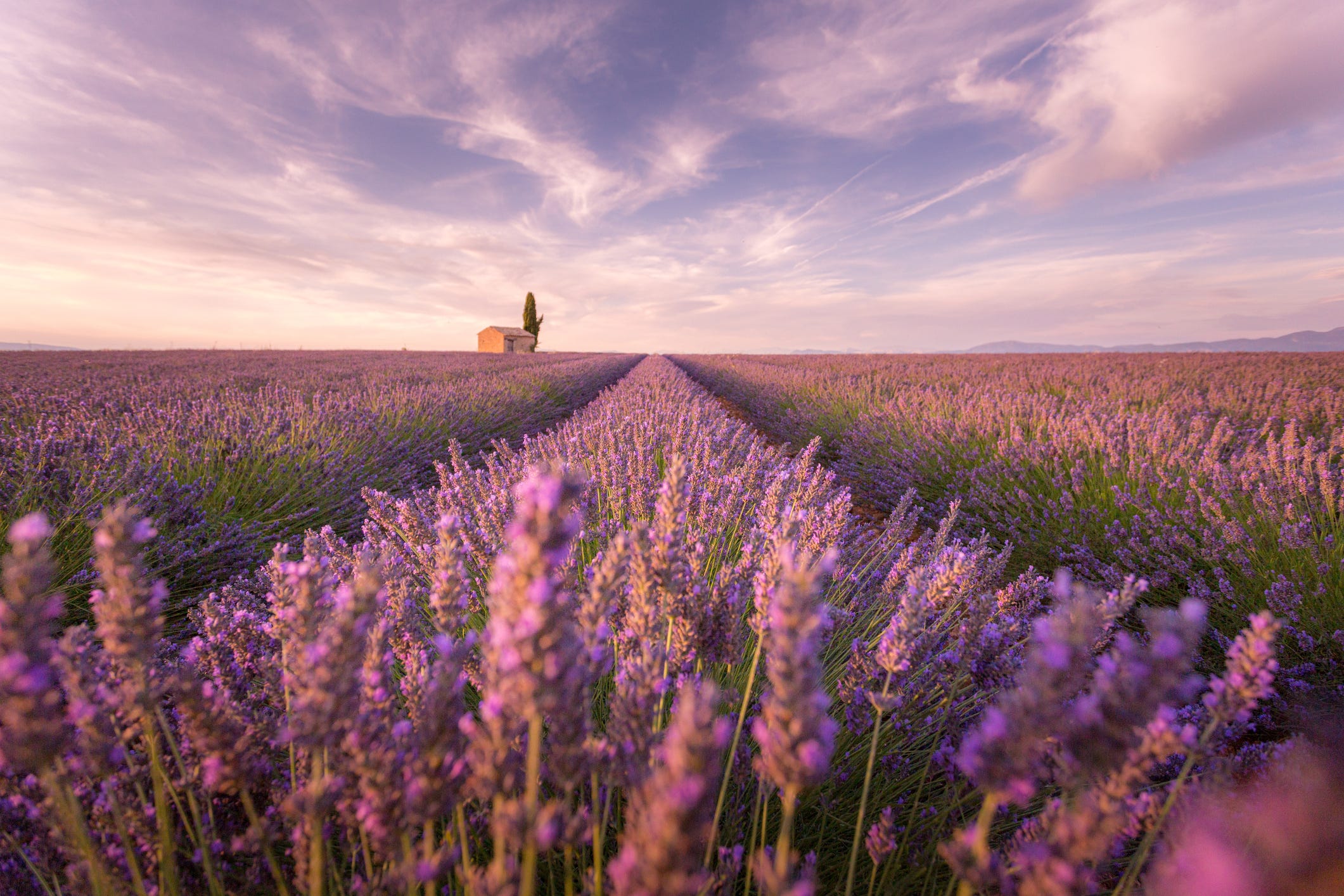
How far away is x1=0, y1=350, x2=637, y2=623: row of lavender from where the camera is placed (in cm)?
272

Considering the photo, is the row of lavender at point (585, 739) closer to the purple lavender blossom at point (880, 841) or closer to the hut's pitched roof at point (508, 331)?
the purple lavender blossom at point (880, 841)

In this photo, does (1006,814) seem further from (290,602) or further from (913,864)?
(290,602)

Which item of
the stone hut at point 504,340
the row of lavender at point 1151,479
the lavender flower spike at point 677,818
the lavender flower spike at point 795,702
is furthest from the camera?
the stone hut at point 504,340

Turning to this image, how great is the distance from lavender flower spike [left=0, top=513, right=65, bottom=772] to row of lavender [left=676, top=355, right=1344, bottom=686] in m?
3.63

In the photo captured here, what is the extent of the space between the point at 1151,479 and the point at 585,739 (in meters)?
4.27

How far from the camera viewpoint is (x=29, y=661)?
0.56 meters

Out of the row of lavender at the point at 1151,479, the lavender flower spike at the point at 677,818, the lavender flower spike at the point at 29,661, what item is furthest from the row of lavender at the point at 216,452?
the row of lavender at the point at 1151,479

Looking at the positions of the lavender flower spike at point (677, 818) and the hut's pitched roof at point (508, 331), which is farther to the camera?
the hut's pitched roof at point (508, 331)

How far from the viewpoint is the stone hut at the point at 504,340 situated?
139ft

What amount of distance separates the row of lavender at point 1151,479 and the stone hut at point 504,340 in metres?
38.7

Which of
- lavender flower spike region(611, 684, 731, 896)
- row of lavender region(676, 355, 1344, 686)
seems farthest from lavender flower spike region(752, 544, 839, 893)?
row of lavender region(676, 355, 1344, 686)

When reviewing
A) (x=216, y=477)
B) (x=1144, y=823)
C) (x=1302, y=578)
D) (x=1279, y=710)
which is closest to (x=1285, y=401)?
(x=1302, y=578)

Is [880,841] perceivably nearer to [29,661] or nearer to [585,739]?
[585,739]

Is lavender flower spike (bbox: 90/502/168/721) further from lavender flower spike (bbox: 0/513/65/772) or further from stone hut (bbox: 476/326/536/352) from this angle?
stone hut (bbox: 476/326/536/352)
